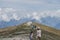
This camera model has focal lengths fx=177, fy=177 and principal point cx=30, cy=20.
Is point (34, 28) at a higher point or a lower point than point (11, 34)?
higher

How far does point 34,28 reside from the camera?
41.1 feet

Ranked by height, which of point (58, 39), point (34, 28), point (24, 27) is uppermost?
point (34, 28)

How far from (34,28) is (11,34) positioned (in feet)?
11.2

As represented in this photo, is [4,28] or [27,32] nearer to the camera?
[27,32]

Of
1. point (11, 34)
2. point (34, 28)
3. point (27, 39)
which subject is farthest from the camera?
point (11, 34)

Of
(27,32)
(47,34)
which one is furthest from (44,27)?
(27,32)

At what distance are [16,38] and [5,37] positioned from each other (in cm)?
113

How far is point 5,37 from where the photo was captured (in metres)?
15.1

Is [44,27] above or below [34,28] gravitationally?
below

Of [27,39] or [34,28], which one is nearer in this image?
[34,28]

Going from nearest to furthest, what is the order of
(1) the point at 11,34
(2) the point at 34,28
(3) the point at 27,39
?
1. (2) the point at 34,28
2. (3) the point at 27,39
3. (1) the point at 11,34

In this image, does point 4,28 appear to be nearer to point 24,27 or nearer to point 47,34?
point 24,27

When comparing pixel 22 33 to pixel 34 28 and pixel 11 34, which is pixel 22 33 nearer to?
pixel 11 34

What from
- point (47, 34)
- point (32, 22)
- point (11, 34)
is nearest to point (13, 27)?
point (11, 34)
